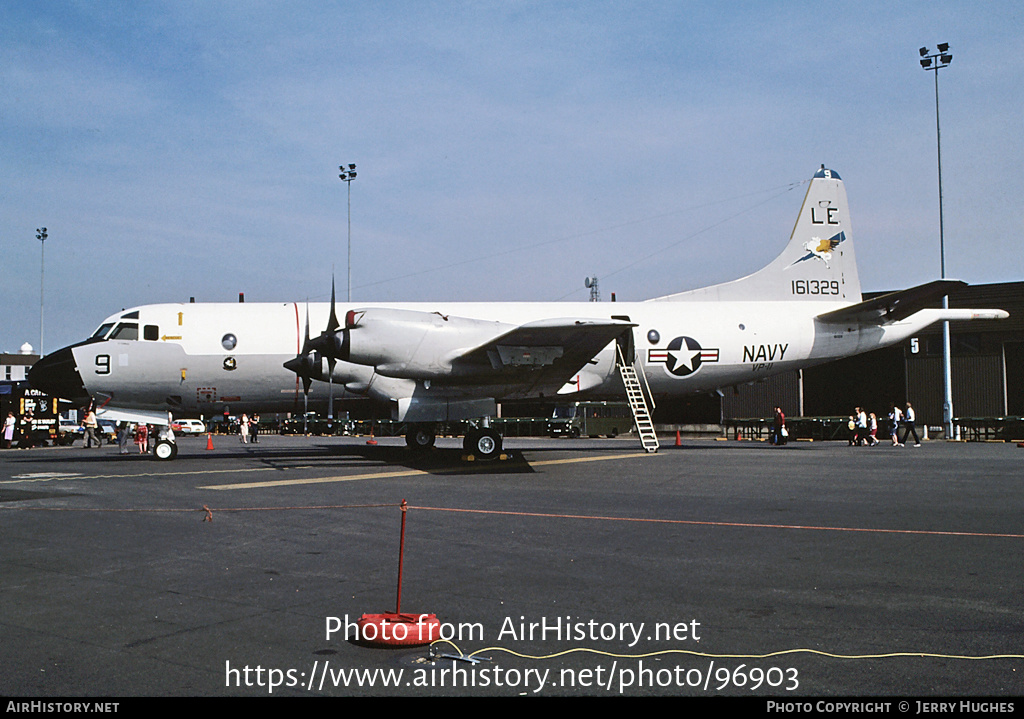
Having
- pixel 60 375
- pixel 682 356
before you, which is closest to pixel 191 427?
pixel 60 375

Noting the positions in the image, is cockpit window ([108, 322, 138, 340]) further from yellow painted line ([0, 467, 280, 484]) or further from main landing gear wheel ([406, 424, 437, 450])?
main landing gear wheel ([406, 424, 437, 450])

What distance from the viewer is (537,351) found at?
17844 millimetres

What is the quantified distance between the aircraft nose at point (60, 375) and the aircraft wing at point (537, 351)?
10.2m

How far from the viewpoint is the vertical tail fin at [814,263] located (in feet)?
79.4

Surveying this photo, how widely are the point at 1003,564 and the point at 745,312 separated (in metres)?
16.7

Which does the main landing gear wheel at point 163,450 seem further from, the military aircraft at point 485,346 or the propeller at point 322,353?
the propeller at point 322,353

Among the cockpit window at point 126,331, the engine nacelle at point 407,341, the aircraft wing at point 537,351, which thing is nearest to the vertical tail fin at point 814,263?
the aircraft wing at point 537,351

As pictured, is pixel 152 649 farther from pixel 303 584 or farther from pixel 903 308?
pixel 903 308

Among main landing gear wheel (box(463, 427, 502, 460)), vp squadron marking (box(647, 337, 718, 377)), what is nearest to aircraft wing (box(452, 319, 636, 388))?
main landing gear wheel (box(463, 427, 502, 460))

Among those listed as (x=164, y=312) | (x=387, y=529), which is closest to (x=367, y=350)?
(x=164, y=312)

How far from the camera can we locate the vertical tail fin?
2419 centimetres

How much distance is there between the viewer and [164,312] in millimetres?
20422
